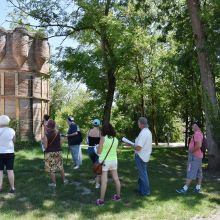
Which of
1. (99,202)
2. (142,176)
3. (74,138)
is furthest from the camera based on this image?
(74,138)

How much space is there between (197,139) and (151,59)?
20.9m

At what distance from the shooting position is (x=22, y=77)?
73.2 feet

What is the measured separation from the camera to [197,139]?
38.2ft

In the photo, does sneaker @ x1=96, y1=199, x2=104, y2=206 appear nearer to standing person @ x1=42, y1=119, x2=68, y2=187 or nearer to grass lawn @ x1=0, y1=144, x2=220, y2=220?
grass lawn @ x1=0, y1=144, x2=220, y2=220

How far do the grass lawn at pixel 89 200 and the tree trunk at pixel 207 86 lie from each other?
127 inches

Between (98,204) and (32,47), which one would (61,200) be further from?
(32,47)

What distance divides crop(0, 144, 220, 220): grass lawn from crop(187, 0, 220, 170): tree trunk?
3227 mm

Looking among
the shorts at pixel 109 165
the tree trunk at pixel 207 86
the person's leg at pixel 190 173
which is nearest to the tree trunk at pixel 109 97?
the tree trunk at pixel 207 86

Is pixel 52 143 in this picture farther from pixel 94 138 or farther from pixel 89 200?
pixel 89 200

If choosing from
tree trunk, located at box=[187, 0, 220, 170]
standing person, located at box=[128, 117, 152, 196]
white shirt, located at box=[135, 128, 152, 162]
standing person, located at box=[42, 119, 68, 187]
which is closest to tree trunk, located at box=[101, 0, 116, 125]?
tree trunk, located at box=[187, 0, 220, 170]

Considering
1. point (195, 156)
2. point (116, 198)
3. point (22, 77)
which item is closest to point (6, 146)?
point (116, 198)

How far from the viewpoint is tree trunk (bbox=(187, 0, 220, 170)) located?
57.8 feet

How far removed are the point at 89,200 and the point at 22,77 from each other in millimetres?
12984

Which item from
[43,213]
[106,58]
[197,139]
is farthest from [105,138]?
[106,58]
